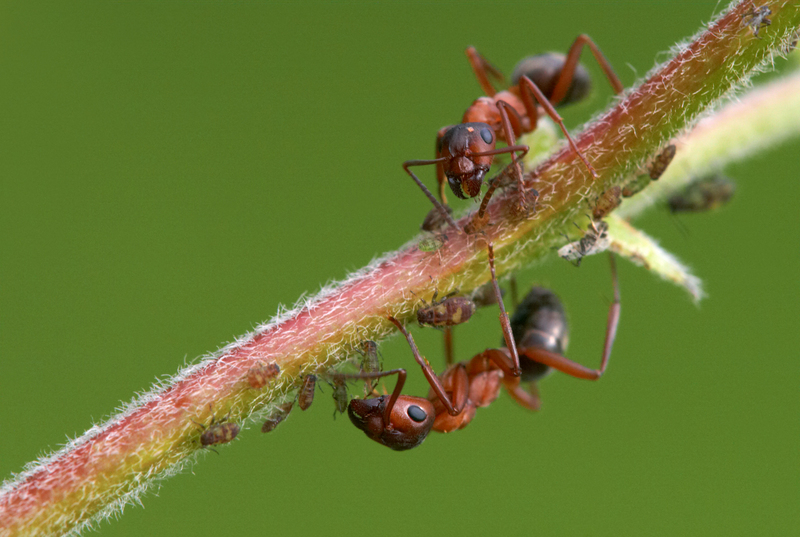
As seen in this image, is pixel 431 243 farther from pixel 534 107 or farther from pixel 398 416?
pixel 534 107

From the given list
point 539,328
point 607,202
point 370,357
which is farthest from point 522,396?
point 607,202

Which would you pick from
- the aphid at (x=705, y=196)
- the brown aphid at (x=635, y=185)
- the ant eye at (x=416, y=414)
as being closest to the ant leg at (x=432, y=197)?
the brown aphid at (x=635, y=185)

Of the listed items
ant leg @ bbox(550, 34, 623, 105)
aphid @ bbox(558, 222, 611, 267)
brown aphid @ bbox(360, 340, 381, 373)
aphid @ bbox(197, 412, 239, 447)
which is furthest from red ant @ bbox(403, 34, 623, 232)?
aphid @ bbox(197, 412, 239, 447)

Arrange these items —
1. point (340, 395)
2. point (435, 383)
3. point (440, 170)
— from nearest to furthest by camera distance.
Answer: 1. point (340, 395)
2. point (435, 383)
3. point (440, 170)

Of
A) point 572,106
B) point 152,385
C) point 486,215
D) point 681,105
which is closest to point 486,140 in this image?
point 486,215

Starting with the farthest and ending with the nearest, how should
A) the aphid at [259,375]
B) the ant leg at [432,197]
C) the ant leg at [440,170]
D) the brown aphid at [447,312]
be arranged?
the ant leg at [440,170], the ant leg at [432,197], the brown aphid at [447,312], the aphid at [259,375]

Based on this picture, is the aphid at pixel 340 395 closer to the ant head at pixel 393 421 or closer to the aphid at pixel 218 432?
the ant head at pixel 393 421

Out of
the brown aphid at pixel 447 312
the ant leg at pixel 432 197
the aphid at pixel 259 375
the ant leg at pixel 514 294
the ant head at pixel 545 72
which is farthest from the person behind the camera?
the ant head at pixel 545 72
